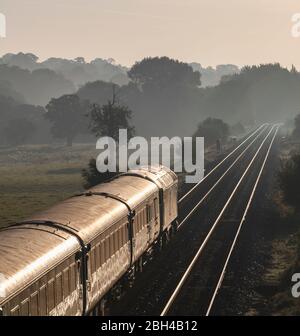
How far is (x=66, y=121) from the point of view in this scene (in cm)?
12712

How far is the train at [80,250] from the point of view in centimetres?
1462

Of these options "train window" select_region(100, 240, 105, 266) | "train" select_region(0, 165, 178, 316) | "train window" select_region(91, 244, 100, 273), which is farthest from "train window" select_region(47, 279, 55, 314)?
"train window" select_region(100, 240, 105, 266)

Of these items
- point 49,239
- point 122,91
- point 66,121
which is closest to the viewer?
point 49,239

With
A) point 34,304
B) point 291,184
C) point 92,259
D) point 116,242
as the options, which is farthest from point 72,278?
point 291,184

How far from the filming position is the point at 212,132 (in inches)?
4412

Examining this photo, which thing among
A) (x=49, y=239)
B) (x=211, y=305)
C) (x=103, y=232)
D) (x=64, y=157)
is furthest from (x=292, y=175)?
(x=64, y=157)

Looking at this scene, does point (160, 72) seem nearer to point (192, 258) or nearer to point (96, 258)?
point (192, 258)

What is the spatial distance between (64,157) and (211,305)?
8414 centimetres

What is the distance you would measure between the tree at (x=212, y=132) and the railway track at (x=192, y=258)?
50.9 m

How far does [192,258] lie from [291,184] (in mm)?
14644
